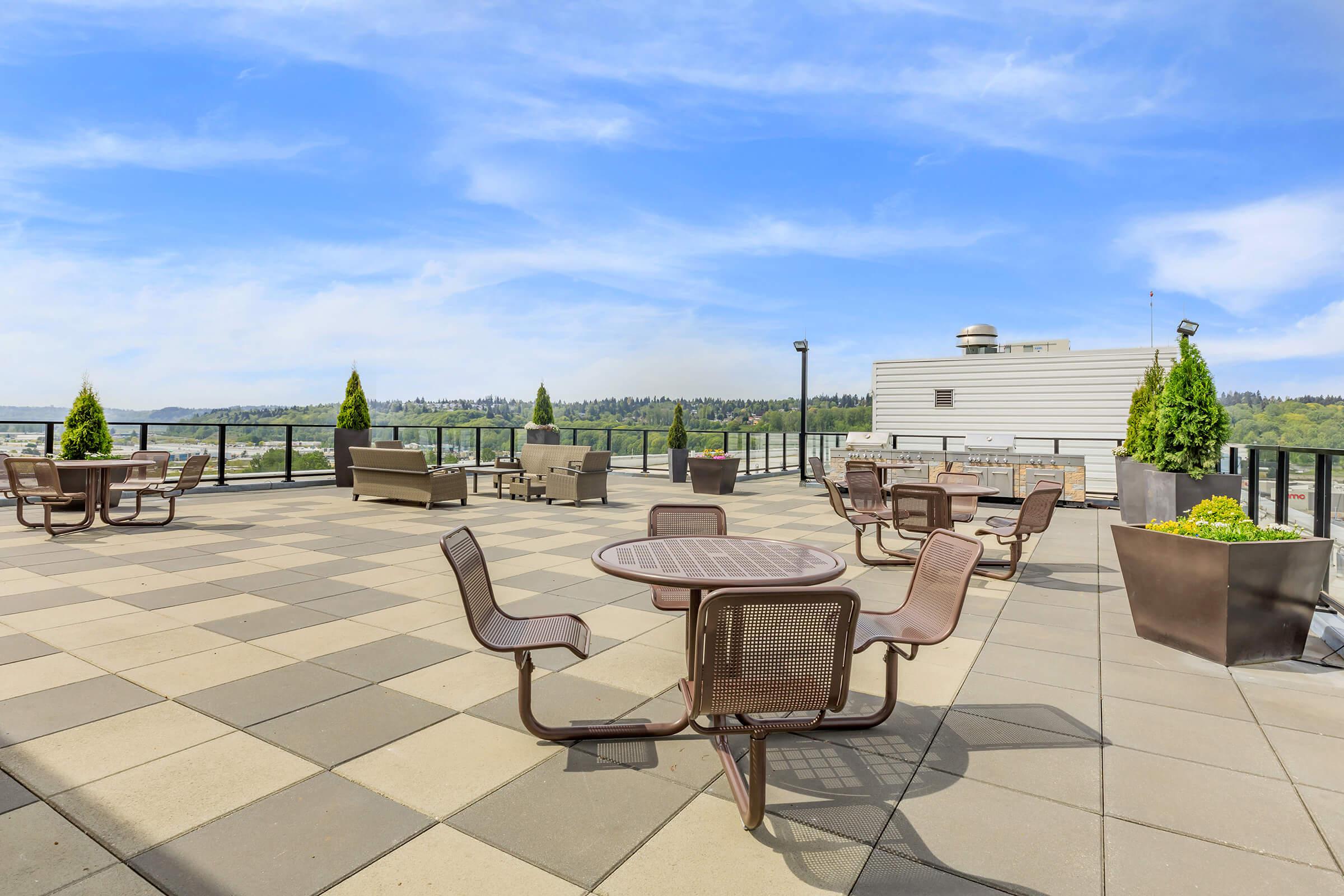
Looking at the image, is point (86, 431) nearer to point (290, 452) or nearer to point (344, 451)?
point (290, 452)

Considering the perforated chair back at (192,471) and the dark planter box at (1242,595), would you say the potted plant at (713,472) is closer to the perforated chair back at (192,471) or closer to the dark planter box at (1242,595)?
the perforated chair back at (192,471)

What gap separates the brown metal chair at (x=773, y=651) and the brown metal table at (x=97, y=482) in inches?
306

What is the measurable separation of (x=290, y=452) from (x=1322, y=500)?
1345 cm

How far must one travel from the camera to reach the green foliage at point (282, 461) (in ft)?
38.8

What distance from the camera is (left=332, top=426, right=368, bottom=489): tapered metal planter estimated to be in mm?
12250

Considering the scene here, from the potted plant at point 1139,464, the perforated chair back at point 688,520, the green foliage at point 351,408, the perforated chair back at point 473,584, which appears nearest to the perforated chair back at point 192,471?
the green foliage at point 351,408

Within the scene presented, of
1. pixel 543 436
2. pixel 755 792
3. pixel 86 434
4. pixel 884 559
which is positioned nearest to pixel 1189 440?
pixel 884 559

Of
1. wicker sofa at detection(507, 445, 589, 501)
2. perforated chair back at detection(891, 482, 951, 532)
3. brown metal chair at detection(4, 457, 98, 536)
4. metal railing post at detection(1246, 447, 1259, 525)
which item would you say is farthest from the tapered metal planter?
metal railing post at detection(1246, 447, 1259, 525)

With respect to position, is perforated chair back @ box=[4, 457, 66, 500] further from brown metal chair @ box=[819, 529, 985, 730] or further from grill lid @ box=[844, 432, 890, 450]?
grill lid @ box=[844, 432, 890, 450]

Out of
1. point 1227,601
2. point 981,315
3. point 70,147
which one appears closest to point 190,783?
point 1227,601

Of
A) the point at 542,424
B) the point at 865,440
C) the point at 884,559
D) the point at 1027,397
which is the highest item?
the point at 1027,397

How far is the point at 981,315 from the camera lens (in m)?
25.4

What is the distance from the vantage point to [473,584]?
2371 mm

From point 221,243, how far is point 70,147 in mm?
4722
